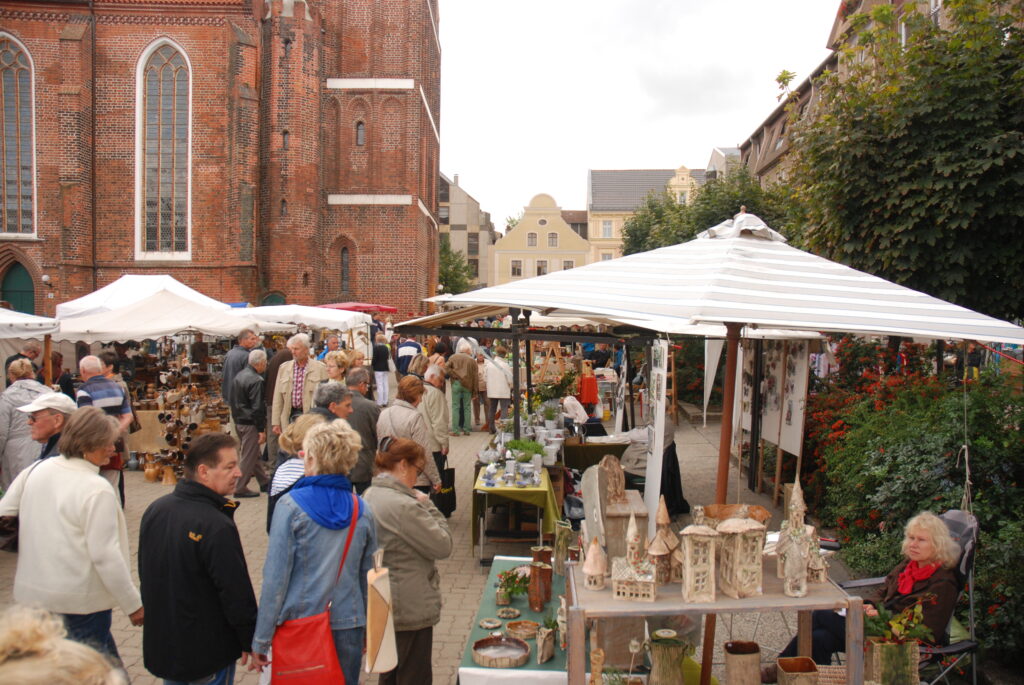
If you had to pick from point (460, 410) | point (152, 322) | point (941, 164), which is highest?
point (941, 164)

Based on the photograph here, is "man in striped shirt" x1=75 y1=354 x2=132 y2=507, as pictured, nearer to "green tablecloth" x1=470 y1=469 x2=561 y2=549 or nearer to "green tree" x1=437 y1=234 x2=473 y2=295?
"green tablecloth" x1=470 y1=469 x2=561 y2=549

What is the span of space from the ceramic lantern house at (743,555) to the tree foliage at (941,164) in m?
5.54

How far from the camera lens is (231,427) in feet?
46.8

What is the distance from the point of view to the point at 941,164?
24.0ft

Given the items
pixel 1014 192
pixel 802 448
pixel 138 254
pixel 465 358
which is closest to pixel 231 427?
pixel 465 358

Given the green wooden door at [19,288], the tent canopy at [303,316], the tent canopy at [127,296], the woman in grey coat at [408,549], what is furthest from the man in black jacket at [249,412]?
the green wooden door at [19,288]

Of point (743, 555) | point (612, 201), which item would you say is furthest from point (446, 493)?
point (612, 201)

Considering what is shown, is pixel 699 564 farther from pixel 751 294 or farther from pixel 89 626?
pixel 89 626

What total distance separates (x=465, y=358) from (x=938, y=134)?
8132 millimetres

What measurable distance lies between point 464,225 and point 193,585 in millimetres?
77411

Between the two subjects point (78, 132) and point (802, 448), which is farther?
point (78, 132)

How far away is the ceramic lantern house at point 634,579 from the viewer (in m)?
3.00

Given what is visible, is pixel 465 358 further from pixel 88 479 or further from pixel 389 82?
pixel 389 82

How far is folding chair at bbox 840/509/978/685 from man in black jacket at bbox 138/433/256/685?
315cm
